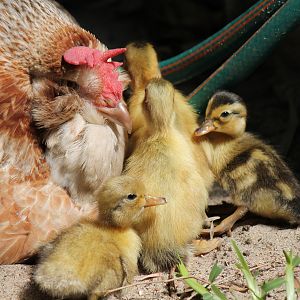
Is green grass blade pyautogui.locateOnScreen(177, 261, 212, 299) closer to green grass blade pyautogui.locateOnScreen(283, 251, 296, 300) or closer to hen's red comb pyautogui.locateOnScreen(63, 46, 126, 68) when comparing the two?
green grass blade pyautogui.locateOnScreen(283, 251, 296, 300)

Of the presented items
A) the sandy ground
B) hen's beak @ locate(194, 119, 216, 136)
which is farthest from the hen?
hen's beak @ locate(194, 119, 216, 136)

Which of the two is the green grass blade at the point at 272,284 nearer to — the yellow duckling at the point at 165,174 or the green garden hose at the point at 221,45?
the yellow duckling at the point at 165,174

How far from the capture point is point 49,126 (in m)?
2.89

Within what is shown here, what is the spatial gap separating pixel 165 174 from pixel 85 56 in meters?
0.62

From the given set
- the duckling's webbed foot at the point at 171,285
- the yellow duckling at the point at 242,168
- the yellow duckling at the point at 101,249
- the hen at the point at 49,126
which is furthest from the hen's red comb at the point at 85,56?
the duckling's webbed foot at the point at 171,285

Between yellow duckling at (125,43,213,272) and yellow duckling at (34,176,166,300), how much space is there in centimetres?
10

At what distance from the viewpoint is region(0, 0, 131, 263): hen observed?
9.33 ft

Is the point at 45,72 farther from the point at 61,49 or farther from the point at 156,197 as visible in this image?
the point at 156,197

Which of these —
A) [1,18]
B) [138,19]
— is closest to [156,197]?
[1,18]

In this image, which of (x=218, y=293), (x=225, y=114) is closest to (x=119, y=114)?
(x=225, y=114)

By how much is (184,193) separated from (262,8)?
116cm

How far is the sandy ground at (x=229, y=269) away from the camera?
272cm

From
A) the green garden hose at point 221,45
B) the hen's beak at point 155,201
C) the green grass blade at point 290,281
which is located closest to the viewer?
the green grass blade at point 290,281

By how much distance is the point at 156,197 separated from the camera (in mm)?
2742
